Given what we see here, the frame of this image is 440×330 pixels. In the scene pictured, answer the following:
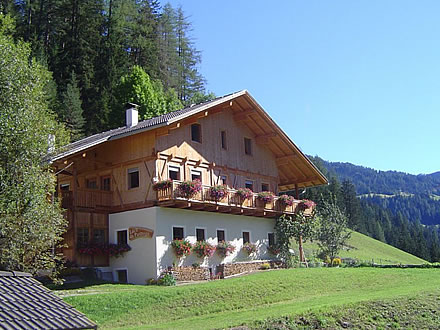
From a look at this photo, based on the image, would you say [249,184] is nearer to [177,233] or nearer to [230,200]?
[230,200]

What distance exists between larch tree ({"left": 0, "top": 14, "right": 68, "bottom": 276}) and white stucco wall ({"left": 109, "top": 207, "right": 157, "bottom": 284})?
22.7ft

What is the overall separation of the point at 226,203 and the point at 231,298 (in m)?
9.75

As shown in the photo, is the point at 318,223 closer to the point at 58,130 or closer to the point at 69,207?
the point at 69,207

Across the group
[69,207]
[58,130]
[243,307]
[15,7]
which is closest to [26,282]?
[243,307]

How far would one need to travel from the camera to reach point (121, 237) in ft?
91.9

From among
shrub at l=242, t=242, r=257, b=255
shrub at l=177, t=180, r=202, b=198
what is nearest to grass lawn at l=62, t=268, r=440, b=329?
shrub at l=177, t=180, r=202, b=198

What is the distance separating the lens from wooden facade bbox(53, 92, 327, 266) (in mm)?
27016

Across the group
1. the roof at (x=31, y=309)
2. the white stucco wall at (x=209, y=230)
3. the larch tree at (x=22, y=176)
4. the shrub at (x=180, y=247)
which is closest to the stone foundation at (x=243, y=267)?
the white stucco wall at (x=209, y=230)

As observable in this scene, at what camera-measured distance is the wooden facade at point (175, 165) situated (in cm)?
2702

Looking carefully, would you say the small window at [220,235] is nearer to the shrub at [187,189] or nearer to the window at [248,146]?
the shrub at [187,189]

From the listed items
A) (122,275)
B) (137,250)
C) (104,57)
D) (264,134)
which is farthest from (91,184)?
(104,57)

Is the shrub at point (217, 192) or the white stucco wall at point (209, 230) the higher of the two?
the shrub at point (217, 192)

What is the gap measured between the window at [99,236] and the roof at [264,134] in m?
4.36

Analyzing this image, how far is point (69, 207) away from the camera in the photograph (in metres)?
26.6
